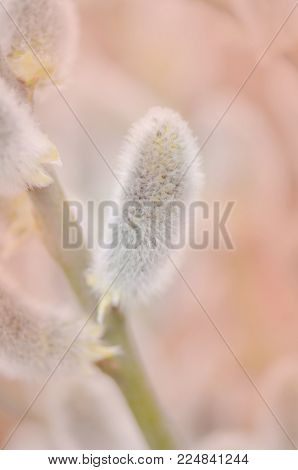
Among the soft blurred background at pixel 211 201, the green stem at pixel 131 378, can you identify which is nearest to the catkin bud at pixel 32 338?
the green stem at pixel 131 378

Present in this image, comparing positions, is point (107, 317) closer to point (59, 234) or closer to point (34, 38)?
point (59, 234)

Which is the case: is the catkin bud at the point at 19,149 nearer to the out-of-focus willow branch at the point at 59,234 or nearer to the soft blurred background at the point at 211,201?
the out-of-focus willow branch at the point at 59,234

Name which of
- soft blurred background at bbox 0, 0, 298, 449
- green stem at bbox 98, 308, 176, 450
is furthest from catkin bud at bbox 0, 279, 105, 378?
soft blurred background at bbox 0, 0, 298, 449

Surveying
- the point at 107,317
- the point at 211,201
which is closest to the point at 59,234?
the point at 107,317

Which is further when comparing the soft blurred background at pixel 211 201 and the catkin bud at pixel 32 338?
the soft blurred background at pixel 211 201

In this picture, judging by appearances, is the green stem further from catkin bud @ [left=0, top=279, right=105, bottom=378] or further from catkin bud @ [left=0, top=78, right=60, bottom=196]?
catkin bud @ [left=0, top=78, right=60, bottom=196]
